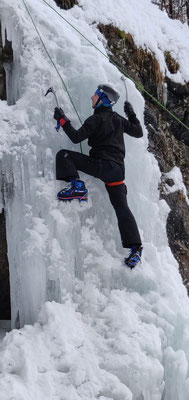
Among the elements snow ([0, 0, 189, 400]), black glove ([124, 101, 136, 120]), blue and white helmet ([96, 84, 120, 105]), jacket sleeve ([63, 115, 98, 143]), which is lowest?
snow ([0, 0, 189, 400])

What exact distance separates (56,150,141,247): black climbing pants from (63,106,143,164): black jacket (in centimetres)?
10

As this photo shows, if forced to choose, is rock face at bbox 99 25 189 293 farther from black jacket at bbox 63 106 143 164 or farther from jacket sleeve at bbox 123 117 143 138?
black jacket at bbox 63 106 143 164

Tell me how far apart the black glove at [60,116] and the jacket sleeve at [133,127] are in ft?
2.12

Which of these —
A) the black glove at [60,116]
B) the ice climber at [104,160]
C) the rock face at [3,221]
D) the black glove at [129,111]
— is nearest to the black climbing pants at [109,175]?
the ice climber at [104,160]

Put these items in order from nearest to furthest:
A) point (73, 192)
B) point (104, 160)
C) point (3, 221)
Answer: point (73, 192)
point (104, 160)
point (3, 221)

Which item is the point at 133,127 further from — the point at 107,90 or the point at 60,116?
the point at 60,116

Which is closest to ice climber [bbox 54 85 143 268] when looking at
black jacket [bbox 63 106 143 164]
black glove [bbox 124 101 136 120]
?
black jacket [bbox 63 106 143 164]

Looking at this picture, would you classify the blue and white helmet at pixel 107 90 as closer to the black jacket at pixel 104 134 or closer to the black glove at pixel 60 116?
the black jacket at pixel 104 134

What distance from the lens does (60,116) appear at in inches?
157

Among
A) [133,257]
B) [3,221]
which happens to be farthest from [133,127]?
[3,221]

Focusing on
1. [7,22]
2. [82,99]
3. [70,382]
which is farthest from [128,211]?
[7,22]

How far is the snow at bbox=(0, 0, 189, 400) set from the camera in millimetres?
3176

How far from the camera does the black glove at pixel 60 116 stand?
3.96 metres

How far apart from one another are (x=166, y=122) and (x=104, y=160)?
2.44 m
